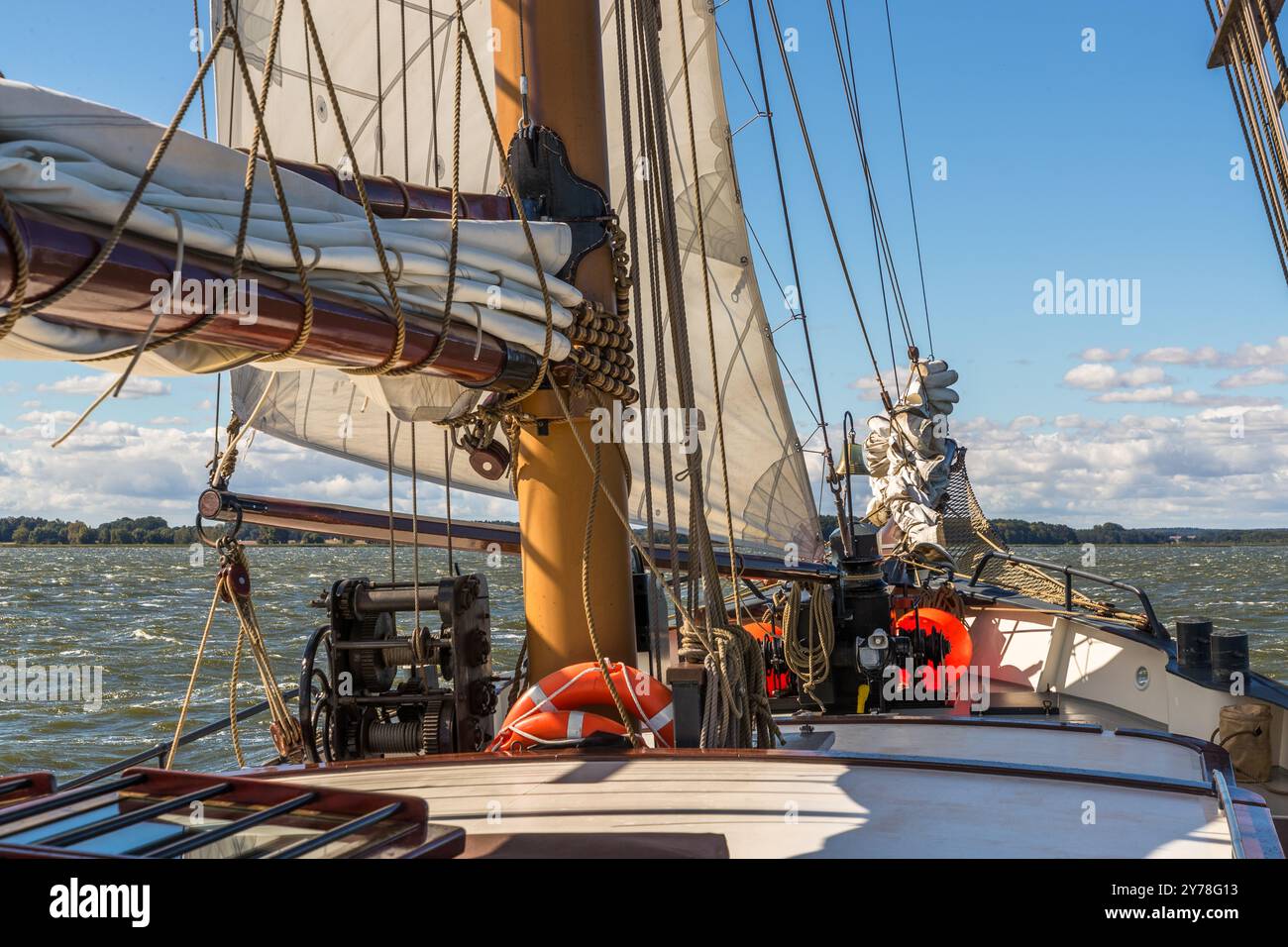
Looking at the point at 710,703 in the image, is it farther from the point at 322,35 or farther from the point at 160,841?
the point at 322,35

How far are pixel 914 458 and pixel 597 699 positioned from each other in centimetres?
598

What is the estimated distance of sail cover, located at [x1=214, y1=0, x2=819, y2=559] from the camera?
6.16 metres

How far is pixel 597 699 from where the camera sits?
3.07 meters

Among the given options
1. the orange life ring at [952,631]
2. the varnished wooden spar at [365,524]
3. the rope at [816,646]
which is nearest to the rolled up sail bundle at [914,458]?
the orange life ring at [952,631]

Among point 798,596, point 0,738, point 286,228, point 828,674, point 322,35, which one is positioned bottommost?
point 0,738

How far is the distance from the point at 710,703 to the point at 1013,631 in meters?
4.69

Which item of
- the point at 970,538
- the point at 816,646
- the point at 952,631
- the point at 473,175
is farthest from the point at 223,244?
the point at 970,538

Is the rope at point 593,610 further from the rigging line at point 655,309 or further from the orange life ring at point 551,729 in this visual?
the rigging line at point 655,309

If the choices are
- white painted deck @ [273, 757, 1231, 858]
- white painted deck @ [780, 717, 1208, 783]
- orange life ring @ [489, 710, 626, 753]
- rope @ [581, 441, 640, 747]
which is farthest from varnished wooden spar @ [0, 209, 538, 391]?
white painted deck @ [780, 717, 1208, 783]

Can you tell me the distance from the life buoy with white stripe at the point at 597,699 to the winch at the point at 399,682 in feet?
0.94

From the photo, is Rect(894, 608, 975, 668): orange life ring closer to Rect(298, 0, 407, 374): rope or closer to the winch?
the winch

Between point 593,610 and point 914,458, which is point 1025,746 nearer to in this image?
point 593,610

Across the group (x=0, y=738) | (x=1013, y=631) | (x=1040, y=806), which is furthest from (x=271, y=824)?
(x=0, y=738)

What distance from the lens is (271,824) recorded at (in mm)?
1728
